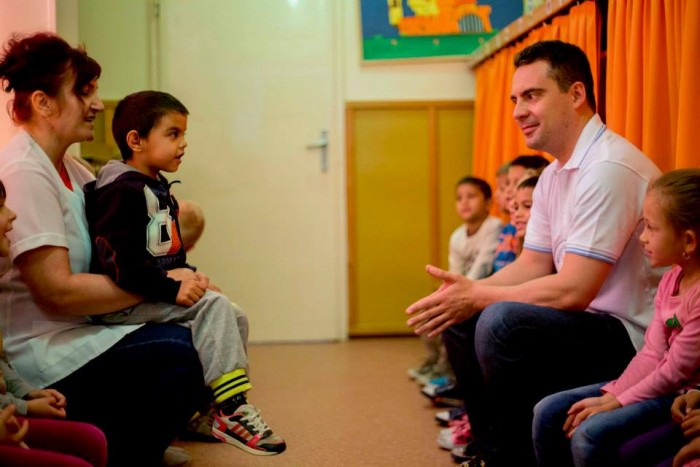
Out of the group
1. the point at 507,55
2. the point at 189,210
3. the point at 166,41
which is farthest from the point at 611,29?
the point at 166,41

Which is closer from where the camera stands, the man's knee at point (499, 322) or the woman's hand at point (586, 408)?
the woman's hand at point (586, 408)

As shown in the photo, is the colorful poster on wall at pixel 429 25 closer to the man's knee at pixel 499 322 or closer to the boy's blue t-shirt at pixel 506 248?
the boy's blue t-shirt at pixel 506 248

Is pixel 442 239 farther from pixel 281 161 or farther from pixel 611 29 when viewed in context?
pixel 611 29

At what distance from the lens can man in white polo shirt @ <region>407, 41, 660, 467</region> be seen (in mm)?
1762

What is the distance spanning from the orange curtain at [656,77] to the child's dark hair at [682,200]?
2.08 feet

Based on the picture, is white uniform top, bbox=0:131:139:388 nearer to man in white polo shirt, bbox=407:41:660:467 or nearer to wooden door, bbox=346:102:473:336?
man in white polo shirt, bbox=407:41:660:467

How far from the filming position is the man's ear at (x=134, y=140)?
195 cm

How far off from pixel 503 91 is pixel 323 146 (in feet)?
3.77

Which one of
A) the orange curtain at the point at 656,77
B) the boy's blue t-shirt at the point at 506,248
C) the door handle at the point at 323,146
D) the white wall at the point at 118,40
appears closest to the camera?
the orange curtain at the point at 656,77

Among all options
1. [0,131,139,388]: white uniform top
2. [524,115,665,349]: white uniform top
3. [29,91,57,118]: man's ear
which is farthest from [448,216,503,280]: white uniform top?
[29,91,57,118]: man's ear

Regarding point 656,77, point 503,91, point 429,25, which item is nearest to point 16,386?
point 656,77

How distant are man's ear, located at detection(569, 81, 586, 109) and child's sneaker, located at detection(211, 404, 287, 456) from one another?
Answer: 46.1 inches

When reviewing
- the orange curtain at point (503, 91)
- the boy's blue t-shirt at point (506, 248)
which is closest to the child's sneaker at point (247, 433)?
the boy's blue t-shirt at point (506, 248)

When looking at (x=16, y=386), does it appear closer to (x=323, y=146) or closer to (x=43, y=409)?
(x=43, y=409)
